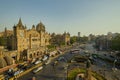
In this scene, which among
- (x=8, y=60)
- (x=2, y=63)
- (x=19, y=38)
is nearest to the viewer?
(x=2, y=63)

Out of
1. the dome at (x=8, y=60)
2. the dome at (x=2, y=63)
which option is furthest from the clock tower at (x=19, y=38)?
the dome at (x=2, y=63)

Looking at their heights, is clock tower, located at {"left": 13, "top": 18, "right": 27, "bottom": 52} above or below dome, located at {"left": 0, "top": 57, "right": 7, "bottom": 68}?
above

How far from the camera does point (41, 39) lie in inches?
3696

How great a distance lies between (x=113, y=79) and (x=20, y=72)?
30.5 meters

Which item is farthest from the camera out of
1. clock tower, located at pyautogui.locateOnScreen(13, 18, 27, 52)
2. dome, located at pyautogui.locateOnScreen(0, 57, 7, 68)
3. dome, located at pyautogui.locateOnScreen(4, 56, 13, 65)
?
clock tower, located at pyautogui.locateOnScreen(13, 18, 27, 52)

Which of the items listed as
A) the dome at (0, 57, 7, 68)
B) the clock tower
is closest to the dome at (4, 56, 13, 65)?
the dome at (0, 57, 7, 68)

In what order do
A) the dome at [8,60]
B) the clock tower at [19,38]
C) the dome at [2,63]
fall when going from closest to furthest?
the dome at [2,63]
the dome at [8,60]
the clock tower at [19,38]

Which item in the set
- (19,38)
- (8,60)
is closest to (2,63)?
(8,60)

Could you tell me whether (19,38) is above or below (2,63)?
above

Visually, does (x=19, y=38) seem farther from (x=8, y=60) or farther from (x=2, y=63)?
(x=2, y=63)

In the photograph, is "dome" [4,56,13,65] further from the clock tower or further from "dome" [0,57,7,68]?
the clock tower

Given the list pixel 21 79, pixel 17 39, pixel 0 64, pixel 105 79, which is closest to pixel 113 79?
pixel 105 79

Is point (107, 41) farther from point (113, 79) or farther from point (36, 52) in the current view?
point (113, 79)

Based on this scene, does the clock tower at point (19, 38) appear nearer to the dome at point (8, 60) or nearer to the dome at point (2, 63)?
the dome at point (8, 60)
